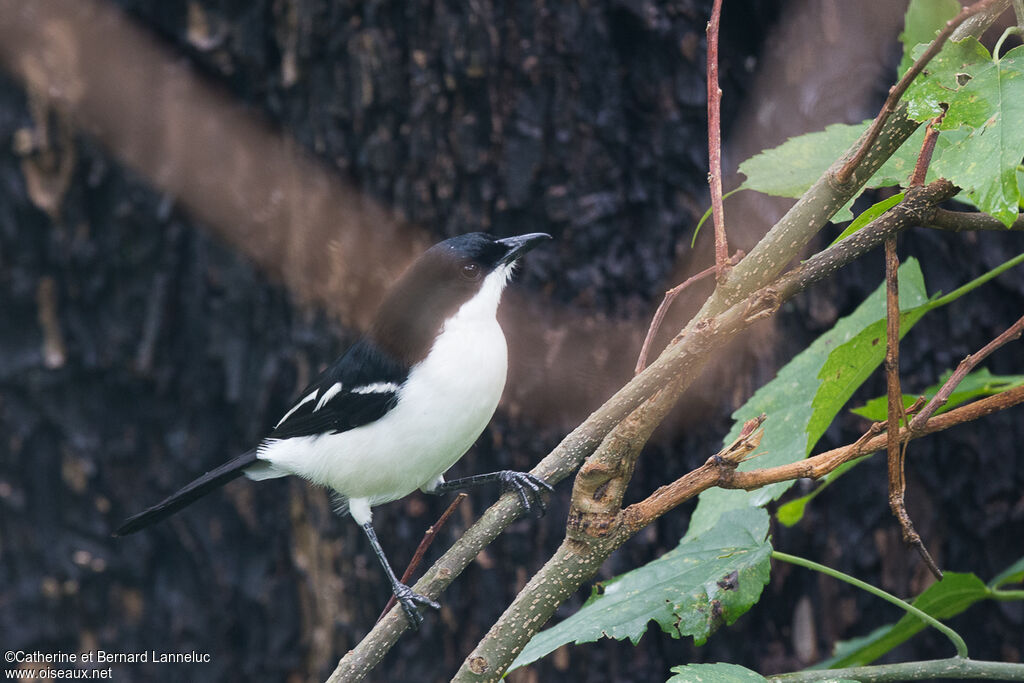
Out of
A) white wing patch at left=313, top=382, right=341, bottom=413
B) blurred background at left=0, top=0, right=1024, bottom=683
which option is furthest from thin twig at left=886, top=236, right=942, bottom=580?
blurred background at left=0, top=0, right=1024, bottom=683

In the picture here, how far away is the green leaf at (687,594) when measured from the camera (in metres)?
1.48

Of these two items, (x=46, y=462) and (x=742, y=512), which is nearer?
(x=742, y=512)

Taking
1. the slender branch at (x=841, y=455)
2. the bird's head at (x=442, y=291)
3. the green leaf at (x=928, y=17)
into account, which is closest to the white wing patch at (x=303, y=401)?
the bird's head at (x=442, y=291)

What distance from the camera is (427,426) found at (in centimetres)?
180

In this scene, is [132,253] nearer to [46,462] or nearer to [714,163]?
[46,462]

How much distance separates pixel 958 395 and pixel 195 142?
265 centimetres

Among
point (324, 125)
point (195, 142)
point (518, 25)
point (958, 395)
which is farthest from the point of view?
point (195, 142)

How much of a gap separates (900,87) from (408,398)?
4.09 ft

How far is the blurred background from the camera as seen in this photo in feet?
9.59

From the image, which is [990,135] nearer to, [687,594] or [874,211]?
[874,211]

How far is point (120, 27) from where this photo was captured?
3158 millimetres

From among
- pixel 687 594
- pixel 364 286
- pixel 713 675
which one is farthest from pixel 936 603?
pixel 364 286

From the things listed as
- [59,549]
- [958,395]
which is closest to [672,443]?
[958,395]

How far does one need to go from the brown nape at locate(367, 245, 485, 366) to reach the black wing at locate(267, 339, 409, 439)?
0.16ft
